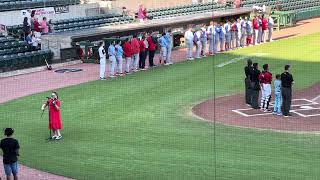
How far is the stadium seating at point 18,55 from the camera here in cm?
2664

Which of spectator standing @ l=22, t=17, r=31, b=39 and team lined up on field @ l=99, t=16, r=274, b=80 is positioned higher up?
spectator standing @ l=22, t=17, r=31, b=39

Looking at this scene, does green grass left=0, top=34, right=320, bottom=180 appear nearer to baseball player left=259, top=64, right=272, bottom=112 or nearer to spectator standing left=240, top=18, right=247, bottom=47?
baseball player left=259, top=64, right=272, bottom=112

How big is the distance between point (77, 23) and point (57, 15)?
1.96 m

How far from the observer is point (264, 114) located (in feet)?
61.7

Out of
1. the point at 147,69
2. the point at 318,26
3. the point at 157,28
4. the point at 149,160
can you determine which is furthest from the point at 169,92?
the point at 318,26

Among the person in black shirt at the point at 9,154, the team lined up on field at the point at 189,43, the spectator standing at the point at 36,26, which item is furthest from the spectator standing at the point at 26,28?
the person in black shirt at the point at 9,154

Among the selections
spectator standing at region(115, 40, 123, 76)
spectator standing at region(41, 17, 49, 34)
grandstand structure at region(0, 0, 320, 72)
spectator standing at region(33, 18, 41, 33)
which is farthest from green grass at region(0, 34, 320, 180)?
spectator standing at region(41, 17, 49, 34)

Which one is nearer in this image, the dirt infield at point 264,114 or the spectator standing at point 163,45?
the dirt infield at point 264,114

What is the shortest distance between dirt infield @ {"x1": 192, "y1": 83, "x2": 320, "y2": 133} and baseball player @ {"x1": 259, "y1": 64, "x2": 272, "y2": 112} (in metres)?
0.25

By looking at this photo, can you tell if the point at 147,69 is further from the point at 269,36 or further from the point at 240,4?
the point at 240,4

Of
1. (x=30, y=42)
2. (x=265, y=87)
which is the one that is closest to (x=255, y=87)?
(x=265, y=87)

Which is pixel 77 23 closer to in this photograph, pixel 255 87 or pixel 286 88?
pixel 255 87

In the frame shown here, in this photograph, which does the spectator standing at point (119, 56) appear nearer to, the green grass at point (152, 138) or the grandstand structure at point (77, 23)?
the green grass at point (152, 138)

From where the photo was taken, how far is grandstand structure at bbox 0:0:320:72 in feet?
91.6
